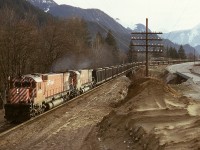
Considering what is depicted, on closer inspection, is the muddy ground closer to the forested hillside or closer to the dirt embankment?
the dirt embankment

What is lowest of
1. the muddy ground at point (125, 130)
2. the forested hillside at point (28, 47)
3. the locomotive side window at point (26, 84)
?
the muddy ground at point (125, 130)

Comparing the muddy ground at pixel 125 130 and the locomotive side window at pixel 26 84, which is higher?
the locomotive side window at pixel 26 84

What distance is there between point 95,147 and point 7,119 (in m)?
11.9

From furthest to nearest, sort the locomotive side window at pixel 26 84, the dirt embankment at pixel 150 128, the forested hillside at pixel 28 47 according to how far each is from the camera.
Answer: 1. the forested hillside at pixel 28 47
2. the locomotive side window at pixel 26 84
3. the dirt embankment at pixel 150 128

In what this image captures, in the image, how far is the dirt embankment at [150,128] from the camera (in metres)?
15.7

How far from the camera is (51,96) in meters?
34.6

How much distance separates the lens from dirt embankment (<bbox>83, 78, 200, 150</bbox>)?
15.7 m

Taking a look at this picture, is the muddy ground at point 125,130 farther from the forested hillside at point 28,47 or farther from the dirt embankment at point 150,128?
the forested hillside at point 28,47

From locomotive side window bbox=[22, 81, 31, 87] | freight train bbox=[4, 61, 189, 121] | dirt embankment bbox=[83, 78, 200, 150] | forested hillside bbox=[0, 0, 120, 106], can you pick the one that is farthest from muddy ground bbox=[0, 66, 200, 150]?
forested hillside bbox=[0, 0, 120, 106]

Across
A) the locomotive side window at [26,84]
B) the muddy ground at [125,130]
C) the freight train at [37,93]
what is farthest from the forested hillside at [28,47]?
the muddy ground at [125,130]

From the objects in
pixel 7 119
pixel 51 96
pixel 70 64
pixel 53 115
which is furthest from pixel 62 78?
pixel 70 64

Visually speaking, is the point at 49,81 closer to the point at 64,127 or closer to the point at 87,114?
the point at 87,114

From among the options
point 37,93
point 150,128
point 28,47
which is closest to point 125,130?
point 150,128

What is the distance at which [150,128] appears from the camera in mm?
19203
